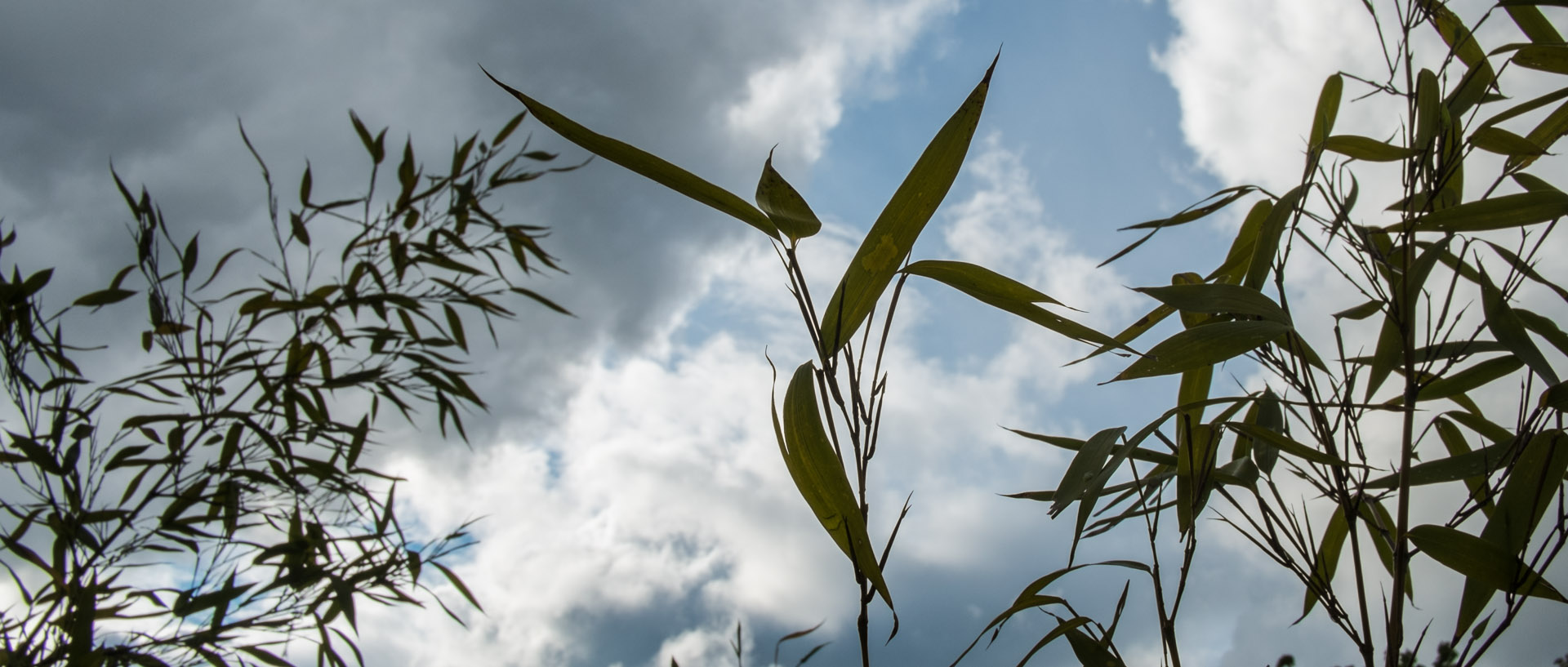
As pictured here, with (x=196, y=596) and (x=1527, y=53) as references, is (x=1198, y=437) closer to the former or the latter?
(x=1527, y=53)

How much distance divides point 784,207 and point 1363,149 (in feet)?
2.41

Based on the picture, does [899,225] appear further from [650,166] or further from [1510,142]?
[1510,142]

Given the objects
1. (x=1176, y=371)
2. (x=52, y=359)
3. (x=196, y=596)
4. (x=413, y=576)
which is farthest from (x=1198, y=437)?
(x=52, y=359)

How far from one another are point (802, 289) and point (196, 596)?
1.50 m

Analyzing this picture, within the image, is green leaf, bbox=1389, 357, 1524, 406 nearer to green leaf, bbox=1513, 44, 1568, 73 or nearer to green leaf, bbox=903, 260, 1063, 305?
green leaf, bbox=1513, 44, 1568, 73

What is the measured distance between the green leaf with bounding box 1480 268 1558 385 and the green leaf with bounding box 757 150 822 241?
1.99 ft

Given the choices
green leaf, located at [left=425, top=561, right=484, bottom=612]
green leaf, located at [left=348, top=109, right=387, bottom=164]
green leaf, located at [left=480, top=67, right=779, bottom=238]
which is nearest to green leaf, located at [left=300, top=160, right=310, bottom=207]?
green leaf, located at [left=348, top=109, right=387, bottom=164]

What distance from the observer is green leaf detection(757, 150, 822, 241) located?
0.49 meters

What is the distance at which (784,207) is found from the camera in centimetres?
51

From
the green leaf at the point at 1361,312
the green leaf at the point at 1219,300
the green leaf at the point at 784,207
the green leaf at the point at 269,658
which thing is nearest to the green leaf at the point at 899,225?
the green leaf at the point at 784,207

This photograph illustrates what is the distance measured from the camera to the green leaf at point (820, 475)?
1.64ft

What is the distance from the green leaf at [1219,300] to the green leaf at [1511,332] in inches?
8.0

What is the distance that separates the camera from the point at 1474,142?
78 centimetres

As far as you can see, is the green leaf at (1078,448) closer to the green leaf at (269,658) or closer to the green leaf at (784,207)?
the green leaf at (784,207)
